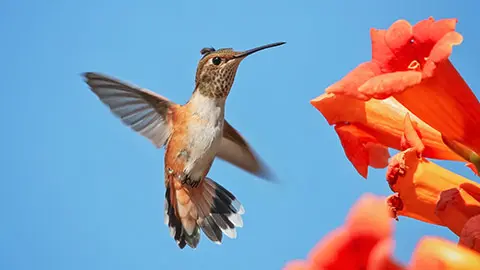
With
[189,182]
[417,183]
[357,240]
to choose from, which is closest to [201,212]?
[189,182]

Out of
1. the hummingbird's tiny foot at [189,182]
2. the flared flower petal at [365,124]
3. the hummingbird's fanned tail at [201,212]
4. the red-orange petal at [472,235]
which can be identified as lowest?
the red-orange petal at [472,235]

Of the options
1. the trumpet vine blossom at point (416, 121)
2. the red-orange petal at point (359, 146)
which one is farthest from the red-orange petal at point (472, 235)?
the red-orange petal at point (359, 146)

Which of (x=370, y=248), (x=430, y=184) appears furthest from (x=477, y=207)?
(x=370, y=248)

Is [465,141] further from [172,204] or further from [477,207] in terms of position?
[172,204]

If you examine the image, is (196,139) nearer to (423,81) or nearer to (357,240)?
(423,81)

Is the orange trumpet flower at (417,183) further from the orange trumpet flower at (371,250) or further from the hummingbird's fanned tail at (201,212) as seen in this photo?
the hummingbird's fanned tail at (201,212)

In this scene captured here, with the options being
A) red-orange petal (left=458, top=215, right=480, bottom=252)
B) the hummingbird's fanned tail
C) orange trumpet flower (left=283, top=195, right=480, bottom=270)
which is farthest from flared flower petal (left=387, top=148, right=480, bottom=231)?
the hummingbird's fanned tail

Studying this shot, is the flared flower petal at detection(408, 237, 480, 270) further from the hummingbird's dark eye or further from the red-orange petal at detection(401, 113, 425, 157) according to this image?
the hummingbird's dark eye
